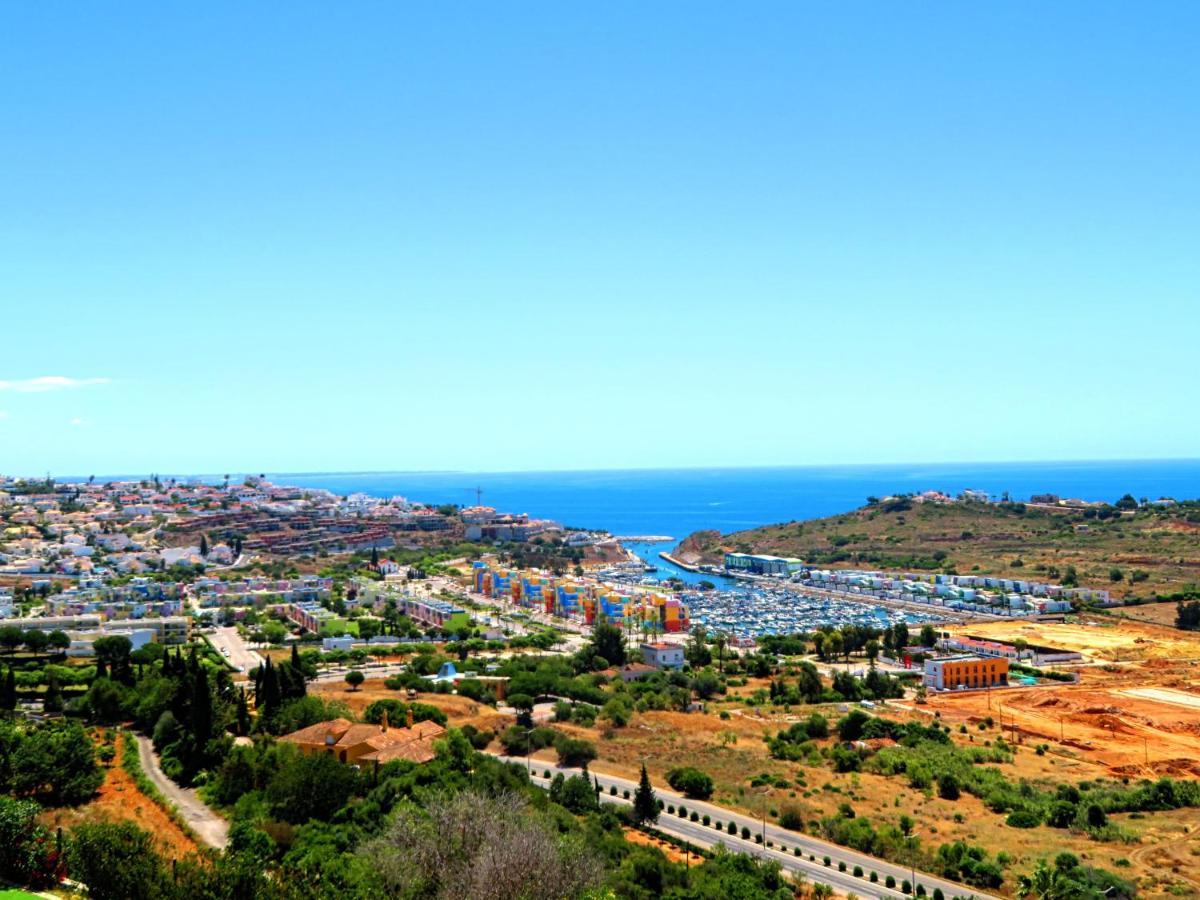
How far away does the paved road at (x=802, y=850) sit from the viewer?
1764cm

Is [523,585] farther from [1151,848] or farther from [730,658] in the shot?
[1151,848]

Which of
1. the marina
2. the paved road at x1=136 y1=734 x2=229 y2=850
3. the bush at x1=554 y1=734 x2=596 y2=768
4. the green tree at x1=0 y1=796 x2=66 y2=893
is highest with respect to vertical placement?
the green tree at x1=0 y1=796 x2=66 y2=893

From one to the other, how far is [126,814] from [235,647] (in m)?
27.6

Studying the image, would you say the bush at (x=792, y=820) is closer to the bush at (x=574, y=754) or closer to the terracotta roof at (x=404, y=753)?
the bush at (x=574, y=754)

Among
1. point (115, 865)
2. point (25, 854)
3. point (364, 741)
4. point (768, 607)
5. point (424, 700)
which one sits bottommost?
point (768, 607)

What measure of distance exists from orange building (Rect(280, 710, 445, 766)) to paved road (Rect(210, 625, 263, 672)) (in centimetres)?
1626

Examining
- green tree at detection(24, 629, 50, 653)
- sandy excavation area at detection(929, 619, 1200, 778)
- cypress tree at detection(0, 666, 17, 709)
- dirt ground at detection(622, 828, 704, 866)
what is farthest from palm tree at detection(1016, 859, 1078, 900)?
green tree at detection(24, 629, 50, 653)

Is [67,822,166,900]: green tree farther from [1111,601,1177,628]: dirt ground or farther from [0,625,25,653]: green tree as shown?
[1111,601,1177,628]: dirt ground

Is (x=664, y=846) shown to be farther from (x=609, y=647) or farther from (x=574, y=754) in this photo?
(x=609, y=647)

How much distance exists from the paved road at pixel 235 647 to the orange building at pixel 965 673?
88.5 feet

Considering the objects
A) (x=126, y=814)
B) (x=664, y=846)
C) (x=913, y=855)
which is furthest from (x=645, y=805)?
(x=126, y=814)

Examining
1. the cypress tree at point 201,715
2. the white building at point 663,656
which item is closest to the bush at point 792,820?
the cypress tree at point 201,715

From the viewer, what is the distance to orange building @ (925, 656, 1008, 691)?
3947 centimetres

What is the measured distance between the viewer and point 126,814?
1945 cm
